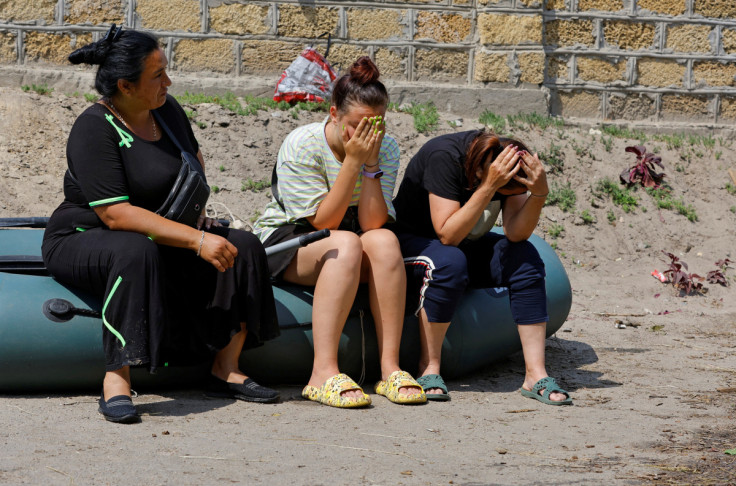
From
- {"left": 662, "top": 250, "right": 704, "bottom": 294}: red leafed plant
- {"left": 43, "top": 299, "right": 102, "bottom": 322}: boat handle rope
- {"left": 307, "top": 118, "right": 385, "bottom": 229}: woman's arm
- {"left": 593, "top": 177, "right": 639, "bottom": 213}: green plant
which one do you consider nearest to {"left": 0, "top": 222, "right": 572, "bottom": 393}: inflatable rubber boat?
{"left": 43, "top": 299, "right": 102, "bottom": 322}: boat handle rope

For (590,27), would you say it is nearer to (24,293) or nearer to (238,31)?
(238,31)

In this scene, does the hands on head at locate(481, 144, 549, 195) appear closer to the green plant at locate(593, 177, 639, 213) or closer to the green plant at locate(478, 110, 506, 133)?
the green plant at locate(593, 177, 639, 213)

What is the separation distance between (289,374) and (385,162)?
3.47 ft

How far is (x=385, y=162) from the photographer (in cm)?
420

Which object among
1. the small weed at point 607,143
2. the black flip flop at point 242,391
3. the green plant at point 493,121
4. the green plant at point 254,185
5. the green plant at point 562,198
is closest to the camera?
the black flip flop at point 242,391

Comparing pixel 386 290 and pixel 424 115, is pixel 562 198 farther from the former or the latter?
pixel 386 290

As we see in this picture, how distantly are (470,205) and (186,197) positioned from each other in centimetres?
122

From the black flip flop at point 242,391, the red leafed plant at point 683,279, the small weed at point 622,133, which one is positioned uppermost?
the small weed at point 622,133

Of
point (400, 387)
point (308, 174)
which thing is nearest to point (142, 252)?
point (308, 174)

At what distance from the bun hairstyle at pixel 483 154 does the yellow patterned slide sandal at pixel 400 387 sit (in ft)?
3.02

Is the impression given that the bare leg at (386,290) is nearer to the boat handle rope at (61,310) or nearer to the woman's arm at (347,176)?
the woman's arm at (347,176)

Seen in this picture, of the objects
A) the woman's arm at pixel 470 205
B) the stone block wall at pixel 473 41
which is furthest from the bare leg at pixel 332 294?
the stone block wall at pixel 473 41

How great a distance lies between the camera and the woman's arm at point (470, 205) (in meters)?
3.99

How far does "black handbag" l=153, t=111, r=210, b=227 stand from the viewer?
374 cm
